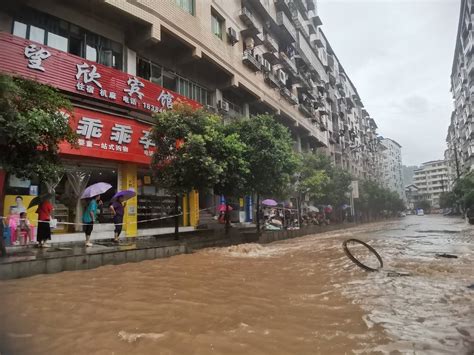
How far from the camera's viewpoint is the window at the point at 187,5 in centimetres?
1962

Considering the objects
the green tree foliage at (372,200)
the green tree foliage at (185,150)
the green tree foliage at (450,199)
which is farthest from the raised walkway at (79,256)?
the green tree foliage at (450,199)

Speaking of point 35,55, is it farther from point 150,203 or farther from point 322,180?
point 322,180

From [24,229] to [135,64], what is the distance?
31.6ft

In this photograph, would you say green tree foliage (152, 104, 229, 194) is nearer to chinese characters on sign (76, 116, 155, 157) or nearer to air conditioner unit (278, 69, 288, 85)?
chinese characters on sign (76, 116, 155, 157)

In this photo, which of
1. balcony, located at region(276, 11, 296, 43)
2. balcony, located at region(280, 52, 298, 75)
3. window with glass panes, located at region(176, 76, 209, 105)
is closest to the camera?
window with glass panes, located at region(176, 76, 209, 105)

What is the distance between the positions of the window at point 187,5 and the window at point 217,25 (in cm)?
250

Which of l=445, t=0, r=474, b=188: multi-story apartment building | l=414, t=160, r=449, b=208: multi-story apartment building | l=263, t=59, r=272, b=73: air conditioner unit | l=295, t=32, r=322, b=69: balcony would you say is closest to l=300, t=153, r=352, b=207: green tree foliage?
l=263, t=59, r=272, b=73: air conditioner unit

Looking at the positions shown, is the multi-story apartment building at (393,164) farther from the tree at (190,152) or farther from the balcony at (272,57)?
the tree at (190,152)

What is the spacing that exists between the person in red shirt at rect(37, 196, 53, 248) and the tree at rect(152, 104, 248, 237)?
13.8 feet

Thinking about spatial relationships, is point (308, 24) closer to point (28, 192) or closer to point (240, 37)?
point (240, 37)

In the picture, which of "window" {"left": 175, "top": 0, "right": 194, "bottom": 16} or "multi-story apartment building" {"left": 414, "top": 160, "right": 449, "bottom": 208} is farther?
"multi-story apartment building" {"left": 414, "top": 160, "right": 449, "bottom": 208}

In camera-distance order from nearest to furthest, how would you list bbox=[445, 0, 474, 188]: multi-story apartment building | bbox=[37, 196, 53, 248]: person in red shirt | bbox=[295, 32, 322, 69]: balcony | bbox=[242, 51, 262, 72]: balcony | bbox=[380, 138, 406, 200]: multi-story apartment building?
bbox=[37, 196, 53, 248]: person in red shirt < bbox=[242, 51, 262, 72]: balcony < bbox=[295, 32, 322, 69]: balcony < bbox=[445, 0, 474, 188]: multi-story apartment building < bbox=[380, 138, 406, 200]: multi-story apartment building

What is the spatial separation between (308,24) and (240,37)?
23.5 m

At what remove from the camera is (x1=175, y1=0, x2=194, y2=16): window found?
19617mm
